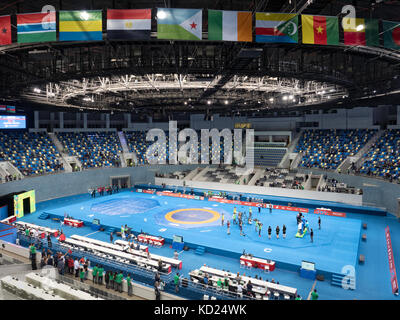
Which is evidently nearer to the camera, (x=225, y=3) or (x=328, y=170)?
(x=225, y=3)

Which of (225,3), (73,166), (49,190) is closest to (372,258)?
(225,3)

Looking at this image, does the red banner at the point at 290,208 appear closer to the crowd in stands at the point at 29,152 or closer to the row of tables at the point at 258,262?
the row of tables at the point at 258,262

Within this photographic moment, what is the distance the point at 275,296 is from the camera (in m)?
14.9

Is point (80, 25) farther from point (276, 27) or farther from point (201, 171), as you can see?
point (201, 171)

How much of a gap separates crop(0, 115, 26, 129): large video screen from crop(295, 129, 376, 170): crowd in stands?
44333 mm

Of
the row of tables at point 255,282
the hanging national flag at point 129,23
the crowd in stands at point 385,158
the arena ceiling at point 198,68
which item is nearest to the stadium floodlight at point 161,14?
the hanging national flag at point 129,23

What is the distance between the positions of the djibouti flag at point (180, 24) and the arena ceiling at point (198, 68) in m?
1.26

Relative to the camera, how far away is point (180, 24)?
47.0 feet

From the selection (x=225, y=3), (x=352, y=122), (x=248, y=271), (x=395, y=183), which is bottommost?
(x=248, y=271)

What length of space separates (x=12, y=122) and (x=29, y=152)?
4855mm

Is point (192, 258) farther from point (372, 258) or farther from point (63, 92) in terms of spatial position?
point (63, 92)

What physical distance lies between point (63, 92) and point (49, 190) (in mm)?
15041

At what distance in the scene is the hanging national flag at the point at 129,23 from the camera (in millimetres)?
14469

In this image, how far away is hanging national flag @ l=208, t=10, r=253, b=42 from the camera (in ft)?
47.7
